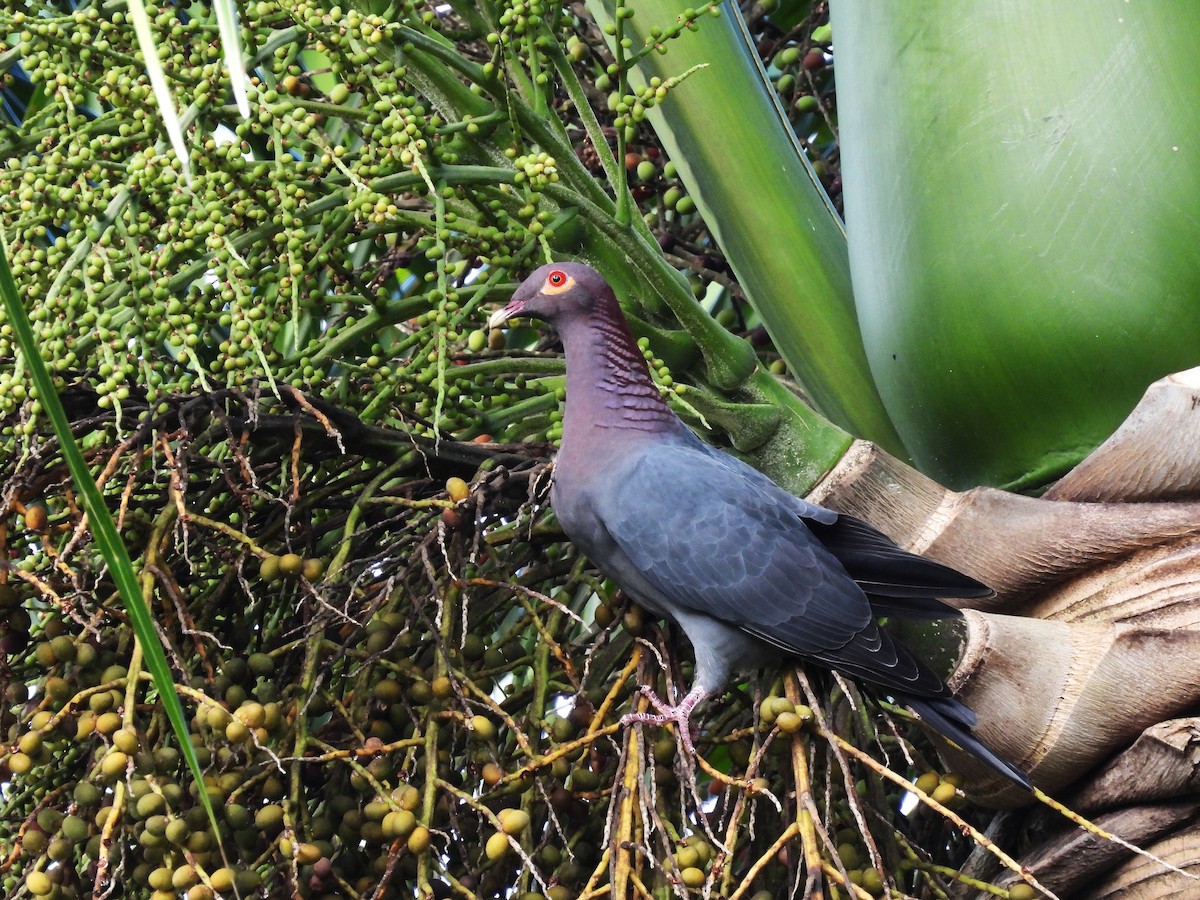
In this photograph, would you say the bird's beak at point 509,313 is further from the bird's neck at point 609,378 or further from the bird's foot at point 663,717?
the bird's foot at point 663,717

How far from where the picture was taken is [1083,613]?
1185 mm

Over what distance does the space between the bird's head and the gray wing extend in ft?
0.51

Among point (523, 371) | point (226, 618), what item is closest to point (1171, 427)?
point (523, 371)

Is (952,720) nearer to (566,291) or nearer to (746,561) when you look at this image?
(746,561)

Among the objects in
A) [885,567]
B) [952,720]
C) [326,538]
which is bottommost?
[952,720]

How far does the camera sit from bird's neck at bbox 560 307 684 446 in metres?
1.19

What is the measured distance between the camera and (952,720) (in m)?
1.10

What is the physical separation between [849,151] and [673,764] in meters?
0.75

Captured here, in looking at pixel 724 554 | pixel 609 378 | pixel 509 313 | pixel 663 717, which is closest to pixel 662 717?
pixel 663 717

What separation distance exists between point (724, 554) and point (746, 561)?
0.02 metres

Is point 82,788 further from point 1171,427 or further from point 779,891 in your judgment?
point 1171,427

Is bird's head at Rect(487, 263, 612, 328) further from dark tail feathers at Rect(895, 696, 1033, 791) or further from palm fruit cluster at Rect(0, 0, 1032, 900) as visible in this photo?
dark tail feathers at Rect(895, 696, 1033, 791)

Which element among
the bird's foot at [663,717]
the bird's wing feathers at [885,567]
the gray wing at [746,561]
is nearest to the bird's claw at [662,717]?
the bird's foot at [663,717]

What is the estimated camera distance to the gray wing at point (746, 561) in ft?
3.51
